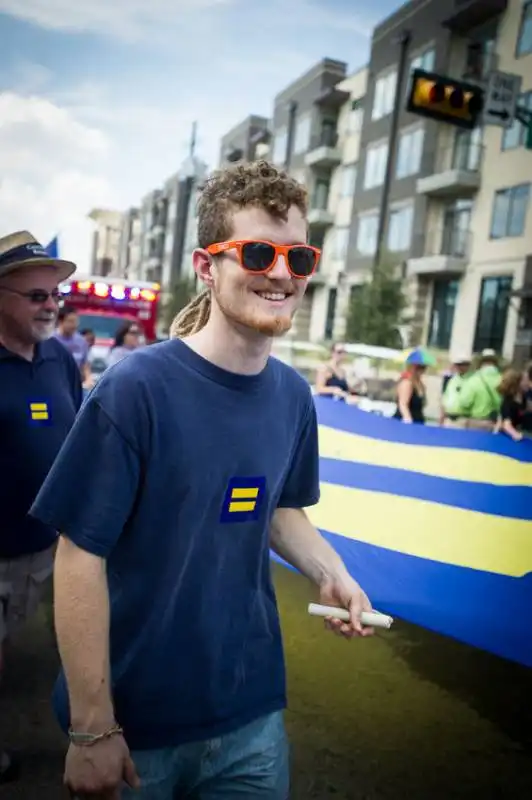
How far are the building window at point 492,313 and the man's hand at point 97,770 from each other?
26.0m

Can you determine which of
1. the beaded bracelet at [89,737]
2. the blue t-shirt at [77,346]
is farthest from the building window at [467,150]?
the beaded bracelet at [89,737]

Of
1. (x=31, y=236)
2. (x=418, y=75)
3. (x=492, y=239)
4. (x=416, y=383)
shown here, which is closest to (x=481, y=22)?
(x=492, y=239)

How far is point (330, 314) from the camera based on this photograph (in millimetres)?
39594

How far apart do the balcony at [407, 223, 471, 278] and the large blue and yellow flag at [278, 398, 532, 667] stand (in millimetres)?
24081

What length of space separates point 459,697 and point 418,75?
8.47 meters

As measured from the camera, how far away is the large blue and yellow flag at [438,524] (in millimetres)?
4145

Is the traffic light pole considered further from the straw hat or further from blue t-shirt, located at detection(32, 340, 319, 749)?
blue t-shirt, located at detection(32, 340, 319, 749)

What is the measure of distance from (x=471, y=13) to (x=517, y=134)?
5.40m

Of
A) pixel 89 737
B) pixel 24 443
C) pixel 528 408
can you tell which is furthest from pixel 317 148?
pixel 89 737

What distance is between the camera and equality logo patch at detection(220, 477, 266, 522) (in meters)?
1.78

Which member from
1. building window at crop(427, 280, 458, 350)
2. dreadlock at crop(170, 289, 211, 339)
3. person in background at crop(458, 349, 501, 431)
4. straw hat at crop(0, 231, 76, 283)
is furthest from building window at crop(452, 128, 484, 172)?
dreadlock at crop(170, 289, 211, 339)

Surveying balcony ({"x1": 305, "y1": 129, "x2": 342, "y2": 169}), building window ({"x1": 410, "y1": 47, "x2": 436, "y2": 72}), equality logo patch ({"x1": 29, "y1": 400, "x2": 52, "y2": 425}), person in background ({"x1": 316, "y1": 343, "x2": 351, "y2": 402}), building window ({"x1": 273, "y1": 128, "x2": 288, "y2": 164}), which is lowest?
person in background ({"x1": 316, "y1": 343, "x2": 351, "y2": 402})

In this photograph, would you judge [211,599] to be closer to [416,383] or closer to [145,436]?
[145,436]

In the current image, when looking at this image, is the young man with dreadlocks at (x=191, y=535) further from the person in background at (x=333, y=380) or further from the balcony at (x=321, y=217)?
the balcony at (x=321, y=217)
